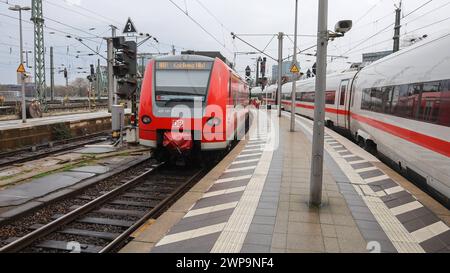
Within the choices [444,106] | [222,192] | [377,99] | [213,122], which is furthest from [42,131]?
[444,106]

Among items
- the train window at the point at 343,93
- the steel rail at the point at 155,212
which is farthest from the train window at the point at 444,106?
the train window at the point at 343,93

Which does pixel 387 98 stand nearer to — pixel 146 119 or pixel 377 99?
pixel 377 99

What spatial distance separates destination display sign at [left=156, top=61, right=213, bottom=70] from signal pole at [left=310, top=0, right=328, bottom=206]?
3989 millimetres

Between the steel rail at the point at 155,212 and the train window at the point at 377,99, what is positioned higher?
the train window at the point at 377,99

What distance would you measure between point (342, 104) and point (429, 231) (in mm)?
11943

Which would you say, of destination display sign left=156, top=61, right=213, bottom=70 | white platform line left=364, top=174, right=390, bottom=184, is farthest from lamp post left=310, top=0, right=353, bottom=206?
destination display sign left=156, top=61, right=213, bottom=70

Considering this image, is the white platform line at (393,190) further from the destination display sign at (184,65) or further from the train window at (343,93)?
the train window at (343,93)

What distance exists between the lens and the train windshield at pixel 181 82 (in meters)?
9.25

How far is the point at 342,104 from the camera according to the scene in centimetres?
1645

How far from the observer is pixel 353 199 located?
6543 millimetres

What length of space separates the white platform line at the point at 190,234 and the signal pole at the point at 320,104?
1.82 m

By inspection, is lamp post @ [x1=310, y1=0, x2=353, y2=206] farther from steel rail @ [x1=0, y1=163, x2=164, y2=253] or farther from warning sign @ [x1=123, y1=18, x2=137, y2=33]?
warning sign @ [x1=123, y1=18, x2=137, y2=33]

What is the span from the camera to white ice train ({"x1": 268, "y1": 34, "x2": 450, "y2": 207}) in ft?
19.8
